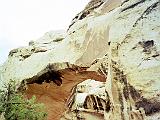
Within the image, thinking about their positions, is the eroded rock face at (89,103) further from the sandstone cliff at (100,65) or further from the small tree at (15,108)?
the small tree at (15,108)

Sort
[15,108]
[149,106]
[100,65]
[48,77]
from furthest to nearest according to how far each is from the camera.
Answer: [48,77]
[100,65]
[15,108]
[149,106]

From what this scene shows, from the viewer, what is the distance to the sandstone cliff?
50.0 ft

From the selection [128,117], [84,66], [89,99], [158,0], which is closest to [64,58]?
[84,66]

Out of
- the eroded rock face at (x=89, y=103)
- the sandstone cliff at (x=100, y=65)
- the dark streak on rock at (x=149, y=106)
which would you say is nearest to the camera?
the dark streak on rock at (x=149, y=106)

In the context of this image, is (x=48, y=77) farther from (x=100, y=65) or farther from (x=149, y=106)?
(x=149, y=106)

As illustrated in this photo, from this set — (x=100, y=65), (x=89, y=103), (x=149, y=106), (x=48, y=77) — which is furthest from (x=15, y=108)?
(x=149, y=106)

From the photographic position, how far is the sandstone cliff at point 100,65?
15.2 m

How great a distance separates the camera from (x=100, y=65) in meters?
23.4

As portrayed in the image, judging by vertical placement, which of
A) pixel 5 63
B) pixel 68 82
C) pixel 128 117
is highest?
pixel 5 63

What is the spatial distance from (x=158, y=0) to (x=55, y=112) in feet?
40.9

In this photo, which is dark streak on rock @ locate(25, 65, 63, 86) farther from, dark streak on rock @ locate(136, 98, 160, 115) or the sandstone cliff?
dark streak on rock @ locate(136, 98, 160, 115)

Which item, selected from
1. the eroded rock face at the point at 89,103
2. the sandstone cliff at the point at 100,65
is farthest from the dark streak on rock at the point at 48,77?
the eroded rock face at the point at 89,103

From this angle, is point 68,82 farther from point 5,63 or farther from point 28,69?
point 5,63

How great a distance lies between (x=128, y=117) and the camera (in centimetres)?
1497
